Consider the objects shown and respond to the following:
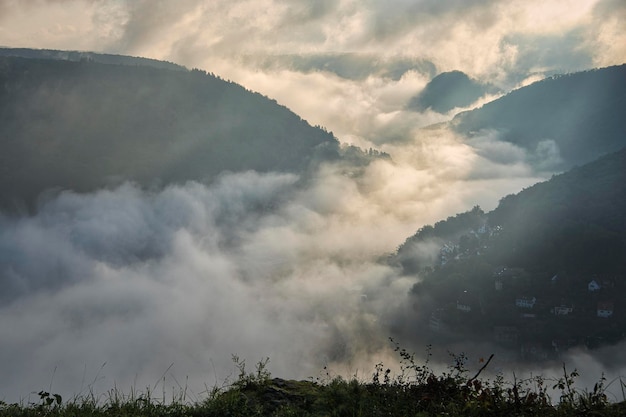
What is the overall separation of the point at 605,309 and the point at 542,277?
Answer: 1874 cm

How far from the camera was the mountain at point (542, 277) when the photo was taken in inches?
5527

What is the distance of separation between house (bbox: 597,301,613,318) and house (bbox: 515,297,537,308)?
17.6m

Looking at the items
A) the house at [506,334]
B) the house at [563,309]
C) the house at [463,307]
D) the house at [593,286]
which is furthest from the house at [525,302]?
the house at [593,286]

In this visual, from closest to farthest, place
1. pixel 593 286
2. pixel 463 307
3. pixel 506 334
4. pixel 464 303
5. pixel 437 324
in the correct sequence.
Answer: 1. pixel 506 334
2. pixel 437 324
3. pixel 593 286
4. pixel 463 307
5. pixel 464 303

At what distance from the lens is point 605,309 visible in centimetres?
14250

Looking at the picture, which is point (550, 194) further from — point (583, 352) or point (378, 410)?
point (378, 410)

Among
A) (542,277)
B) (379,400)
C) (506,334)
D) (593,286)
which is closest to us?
(379,400)

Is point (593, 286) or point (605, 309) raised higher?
point (593, 286)

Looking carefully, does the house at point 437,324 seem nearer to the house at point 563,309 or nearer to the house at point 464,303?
the house at point 464,303

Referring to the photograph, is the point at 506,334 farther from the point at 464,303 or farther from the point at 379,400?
the point at 379,400

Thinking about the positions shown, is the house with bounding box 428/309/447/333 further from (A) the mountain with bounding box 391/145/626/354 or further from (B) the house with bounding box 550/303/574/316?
(B) the house with bounding box 550/303/574/316

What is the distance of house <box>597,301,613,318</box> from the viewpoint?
14062cm

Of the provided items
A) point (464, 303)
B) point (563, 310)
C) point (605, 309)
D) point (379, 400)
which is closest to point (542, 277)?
point (563, 310)

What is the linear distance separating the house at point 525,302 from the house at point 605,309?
692 inches
